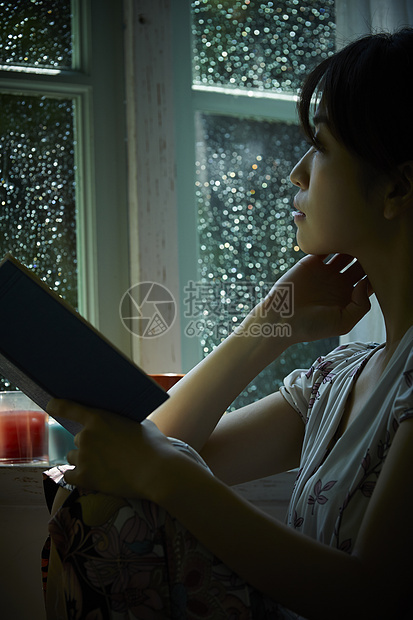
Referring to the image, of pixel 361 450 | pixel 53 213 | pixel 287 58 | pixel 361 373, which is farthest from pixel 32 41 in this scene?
pixel 361 450

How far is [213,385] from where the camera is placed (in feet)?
3.52

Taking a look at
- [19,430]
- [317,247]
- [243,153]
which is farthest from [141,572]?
[243,153]

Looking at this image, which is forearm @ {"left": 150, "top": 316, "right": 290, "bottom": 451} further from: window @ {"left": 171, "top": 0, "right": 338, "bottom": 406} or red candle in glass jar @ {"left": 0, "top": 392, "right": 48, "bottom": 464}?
window @ {"left": 171, "top": 0, "right": 338, "bottom": 406}

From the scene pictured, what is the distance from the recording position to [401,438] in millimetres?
710

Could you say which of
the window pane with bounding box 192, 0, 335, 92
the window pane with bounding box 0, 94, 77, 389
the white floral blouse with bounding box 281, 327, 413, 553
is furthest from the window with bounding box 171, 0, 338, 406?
the white floral blouse with bounding box 281, 327, 413, 553

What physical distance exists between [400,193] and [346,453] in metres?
0.36

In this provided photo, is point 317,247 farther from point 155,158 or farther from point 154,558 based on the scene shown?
point 155,158

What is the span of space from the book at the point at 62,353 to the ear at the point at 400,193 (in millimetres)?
416

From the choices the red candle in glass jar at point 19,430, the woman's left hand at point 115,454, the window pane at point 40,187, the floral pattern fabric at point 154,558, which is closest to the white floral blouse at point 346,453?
the floral pattern fabric at point 154,558

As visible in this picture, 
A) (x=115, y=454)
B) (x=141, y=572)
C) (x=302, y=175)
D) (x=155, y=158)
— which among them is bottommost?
(x=141, y=572)

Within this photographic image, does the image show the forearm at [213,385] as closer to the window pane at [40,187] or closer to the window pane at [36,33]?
the window pane at [40,187]

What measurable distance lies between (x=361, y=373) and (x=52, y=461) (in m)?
0.67

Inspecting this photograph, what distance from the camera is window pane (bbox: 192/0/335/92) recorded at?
5.12ft

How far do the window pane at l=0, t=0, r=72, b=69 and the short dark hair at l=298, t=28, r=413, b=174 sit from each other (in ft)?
2.70
